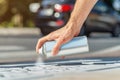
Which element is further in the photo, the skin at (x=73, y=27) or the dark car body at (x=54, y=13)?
the dark car body at (x=54, y=13)

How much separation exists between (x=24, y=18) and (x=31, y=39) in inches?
140

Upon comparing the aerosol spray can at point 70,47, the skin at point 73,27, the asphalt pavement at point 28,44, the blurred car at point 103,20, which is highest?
the blurred car at point 103,20

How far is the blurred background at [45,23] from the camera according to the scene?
13555 millimetres

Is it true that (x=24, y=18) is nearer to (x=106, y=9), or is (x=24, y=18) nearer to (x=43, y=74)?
(x=106, y=9)

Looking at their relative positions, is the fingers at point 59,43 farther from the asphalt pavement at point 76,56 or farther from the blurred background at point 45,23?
the blurred background at point 45,23

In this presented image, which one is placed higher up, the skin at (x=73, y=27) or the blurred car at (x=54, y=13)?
the blurred car at (x=54, y=13)

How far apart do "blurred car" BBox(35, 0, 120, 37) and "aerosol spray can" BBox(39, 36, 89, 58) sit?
11.2 m

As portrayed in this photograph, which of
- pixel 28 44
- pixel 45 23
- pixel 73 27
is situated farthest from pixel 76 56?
pixel 45 23

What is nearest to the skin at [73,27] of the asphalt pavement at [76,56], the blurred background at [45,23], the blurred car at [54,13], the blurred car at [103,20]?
the asphalt pavement at [76,56]

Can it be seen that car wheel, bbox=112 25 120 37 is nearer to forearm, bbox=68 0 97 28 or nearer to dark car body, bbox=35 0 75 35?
dark car body, bbox=35 0 75 35

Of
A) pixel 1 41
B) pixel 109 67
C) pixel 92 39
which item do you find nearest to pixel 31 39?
pixel 1 41

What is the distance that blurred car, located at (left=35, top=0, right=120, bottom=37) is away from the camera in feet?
46.5

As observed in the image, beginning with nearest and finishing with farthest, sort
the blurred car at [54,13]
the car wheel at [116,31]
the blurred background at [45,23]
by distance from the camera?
the blurred background at [45,23]
the blurred car at [54,13]
the car wheel at [116,31]

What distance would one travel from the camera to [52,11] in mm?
14305
